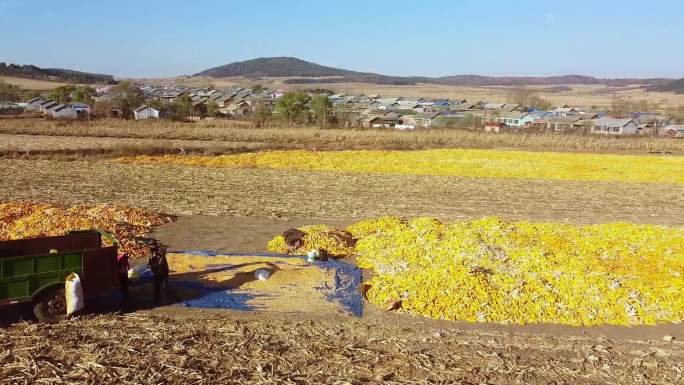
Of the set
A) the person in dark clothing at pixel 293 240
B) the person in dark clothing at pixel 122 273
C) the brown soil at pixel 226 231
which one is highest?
the person in dark clothing at pixel 122 273

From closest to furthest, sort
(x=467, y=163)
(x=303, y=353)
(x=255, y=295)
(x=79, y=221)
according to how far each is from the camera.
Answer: (x=303, y=353) < (x=255, y=295) < (x=79, y=221) < (x=467, y=163)

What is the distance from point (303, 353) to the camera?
24.3 feet

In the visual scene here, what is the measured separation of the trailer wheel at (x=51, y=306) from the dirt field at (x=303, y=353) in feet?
0.66

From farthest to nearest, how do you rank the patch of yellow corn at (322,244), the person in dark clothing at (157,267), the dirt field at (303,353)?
the patch of yellow corn at (322,244) → the person in dark clothing at (157,267) → the dirt field at (303,353)

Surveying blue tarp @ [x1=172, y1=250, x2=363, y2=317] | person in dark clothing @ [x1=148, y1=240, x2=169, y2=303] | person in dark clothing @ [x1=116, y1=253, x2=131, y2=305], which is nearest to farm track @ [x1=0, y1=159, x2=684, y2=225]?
blue tarp @ [x1=172, y1=250, x2=363, y2=317]

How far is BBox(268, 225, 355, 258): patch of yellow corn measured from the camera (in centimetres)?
1249

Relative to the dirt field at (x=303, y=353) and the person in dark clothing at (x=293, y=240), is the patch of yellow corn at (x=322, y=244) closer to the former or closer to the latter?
the person in dark clothing at (x=293, y=240)

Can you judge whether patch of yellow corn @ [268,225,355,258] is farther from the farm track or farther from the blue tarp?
the farm track

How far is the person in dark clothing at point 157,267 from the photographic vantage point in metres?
9.11

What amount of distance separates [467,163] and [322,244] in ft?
70.3

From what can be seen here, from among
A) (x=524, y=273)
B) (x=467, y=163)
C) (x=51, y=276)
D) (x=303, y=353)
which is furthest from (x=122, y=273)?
(x=467, y=163)

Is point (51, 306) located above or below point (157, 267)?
below

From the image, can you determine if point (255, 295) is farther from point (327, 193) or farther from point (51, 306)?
point (327, 193)

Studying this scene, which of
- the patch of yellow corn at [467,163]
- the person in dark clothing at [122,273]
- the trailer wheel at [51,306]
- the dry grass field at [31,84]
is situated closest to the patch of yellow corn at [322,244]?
the person in dark clothing at [122,273]
